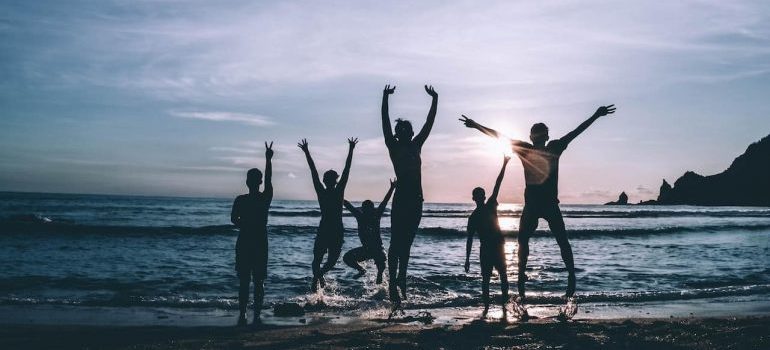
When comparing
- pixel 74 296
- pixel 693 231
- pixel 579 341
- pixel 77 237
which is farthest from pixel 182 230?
pixel 693 231

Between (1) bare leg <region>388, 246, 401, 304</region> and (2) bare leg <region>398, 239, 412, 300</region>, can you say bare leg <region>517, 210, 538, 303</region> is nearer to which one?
(2) bare leg <region>398, 239, 412, 300</region>

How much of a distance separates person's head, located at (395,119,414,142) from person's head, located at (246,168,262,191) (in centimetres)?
206

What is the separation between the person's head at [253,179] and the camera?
291 inches

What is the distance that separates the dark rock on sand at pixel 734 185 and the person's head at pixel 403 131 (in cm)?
11446

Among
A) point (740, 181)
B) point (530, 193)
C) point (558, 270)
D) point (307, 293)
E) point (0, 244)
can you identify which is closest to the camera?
point (530, 193)

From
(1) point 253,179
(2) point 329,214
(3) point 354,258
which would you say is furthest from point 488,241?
(1) point 253,179

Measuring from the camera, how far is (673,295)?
10.6 metres

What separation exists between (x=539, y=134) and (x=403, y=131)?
183cm

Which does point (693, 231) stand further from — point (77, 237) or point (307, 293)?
point (77, 237)

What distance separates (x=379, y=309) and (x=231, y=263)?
771 cm

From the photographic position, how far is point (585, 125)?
6.75m

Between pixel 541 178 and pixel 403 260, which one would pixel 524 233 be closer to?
Answer: pixel 541 178

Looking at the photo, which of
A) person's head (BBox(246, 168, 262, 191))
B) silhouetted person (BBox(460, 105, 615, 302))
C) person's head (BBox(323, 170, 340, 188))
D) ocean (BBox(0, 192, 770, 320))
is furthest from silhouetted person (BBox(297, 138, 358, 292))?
silhouetted person (BBox(460, 105, 615, 302))

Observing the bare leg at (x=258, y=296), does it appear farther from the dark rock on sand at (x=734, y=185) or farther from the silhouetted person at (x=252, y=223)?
the dark rock on sand at (x=734, y=185)
